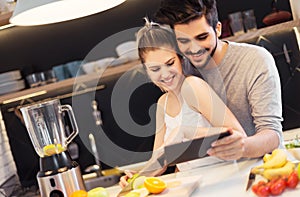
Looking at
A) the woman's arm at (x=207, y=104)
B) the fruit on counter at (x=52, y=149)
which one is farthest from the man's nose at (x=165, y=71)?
the fruit on counter at (x=52, y=149)

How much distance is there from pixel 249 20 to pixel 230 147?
132 cm

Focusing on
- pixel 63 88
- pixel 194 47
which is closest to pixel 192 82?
pixel 194 47

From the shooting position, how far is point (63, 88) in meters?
3.25

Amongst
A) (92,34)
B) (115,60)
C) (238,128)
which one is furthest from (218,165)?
(92,34)

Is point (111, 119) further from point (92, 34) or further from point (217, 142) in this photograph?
point (217, 142)

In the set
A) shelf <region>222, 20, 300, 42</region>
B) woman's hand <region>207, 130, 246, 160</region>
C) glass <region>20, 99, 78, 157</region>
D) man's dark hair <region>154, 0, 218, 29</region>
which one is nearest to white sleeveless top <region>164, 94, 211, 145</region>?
woman's hand <region>207, 130, 246, 160</region>

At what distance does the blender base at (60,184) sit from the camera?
1.77 meters

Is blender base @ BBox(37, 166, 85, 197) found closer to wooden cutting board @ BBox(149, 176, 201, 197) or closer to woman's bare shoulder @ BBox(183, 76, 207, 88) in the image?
wooden cutting board @ BBox(149, 176, 201, 197)

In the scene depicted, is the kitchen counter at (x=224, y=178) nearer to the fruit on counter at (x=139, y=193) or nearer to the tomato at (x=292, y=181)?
the tomato at (x=292, y=181)

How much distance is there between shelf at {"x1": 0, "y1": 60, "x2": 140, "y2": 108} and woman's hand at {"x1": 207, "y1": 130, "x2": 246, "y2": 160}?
4.35 feet

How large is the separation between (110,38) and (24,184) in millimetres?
1023

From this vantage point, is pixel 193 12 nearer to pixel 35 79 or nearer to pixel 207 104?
pixel 207 104

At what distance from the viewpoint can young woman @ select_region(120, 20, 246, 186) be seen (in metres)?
1.90

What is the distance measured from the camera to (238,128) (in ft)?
6.06
